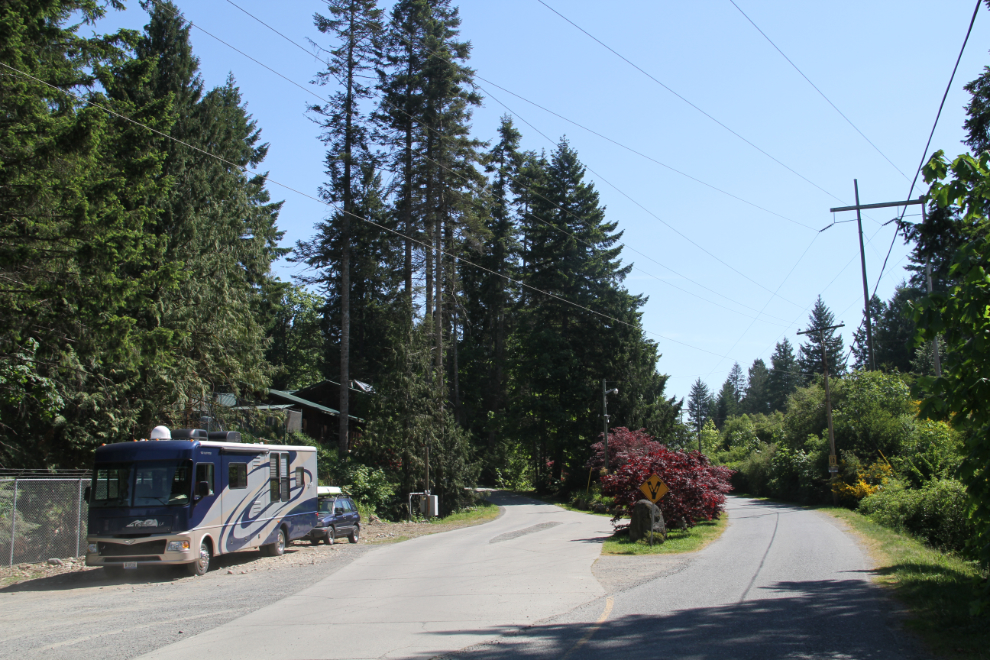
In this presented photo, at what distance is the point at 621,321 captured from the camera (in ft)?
158

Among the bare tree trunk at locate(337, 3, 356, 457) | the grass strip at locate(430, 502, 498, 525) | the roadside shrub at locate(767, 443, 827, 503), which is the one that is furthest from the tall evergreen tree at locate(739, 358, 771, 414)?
the bare tree trunk at locate(337, 3, 356, 457)

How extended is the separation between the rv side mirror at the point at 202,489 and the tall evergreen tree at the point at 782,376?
4288 inches

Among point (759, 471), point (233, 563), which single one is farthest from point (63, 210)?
point (759, 471)

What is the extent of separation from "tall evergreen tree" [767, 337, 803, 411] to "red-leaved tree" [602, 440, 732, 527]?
95714 millimetres

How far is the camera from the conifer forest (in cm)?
1438

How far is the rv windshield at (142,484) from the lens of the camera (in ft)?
49.0

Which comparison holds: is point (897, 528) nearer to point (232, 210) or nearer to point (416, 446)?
point (416, 446)

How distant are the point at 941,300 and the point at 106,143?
57.3ft

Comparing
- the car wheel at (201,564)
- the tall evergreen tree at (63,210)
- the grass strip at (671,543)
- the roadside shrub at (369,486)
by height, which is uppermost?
the tall evergreen tree at (63,210)

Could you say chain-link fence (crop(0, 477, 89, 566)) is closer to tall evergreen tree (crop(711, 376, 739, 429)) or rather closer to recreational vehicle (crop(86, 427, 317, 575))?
recreational vehicle (crop(86, 427, 317, 575))

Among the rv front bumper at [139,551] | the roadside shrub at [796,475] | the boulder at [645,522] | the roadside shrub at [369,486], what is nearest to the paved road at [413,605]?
the boulder at [645,522]

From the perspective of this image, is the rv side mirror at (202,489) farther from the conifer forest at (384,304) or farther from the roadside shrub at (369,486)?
the roadside shrub at (369,486)

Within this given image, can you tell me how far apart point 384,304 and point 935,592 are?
36.7m

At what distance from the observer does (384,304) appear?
44.1m
